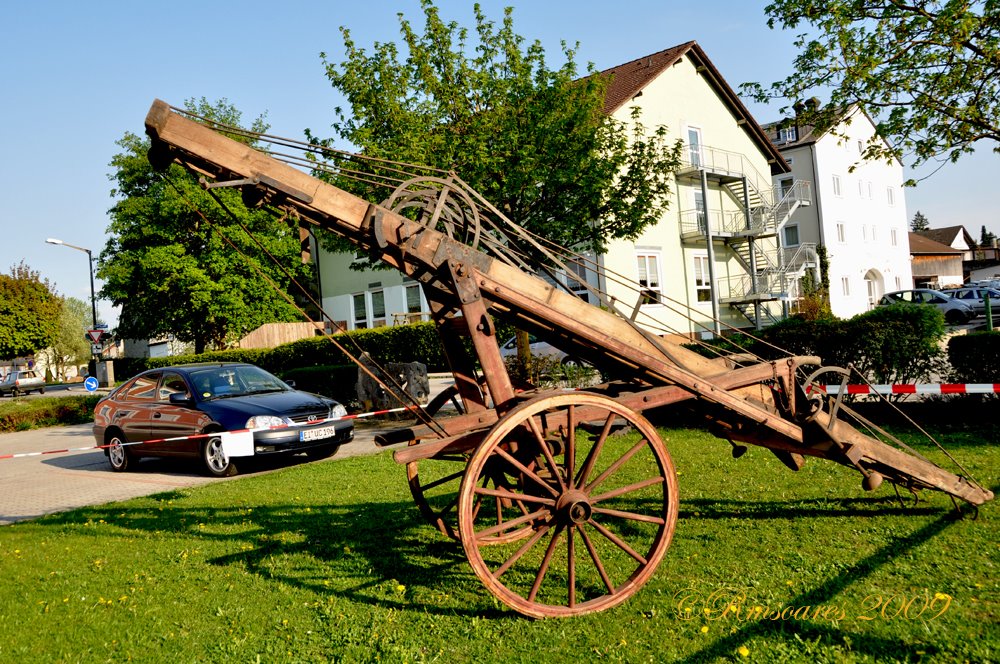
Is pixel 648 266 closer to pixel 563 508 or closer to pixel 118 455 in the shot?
pixel 118 455

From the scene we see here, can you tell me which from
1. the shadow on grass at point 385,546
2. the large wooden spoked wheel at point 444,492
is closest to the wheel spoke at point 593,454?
the large wooden spoked wheel at point 444,492

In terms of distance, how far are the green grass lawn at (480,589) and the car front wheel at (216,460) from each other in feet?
10.4

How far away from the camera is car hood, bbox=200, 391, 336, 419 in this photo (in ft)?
35.7

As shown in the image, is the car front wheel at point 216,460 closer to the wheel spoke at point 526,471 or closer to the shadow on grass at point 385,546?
the shadow on grass at point 385,546

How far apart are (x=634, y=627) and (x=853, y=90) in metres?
10.2

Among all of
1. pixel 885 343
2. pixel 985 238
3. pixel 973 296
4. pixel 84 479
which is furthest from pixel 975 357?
pixel 985 238

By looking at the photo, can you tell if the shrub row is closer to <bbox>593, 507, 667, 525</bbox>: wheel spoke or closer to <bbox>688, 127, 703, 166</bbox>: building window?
<bbox>593, 507, 667, 525</bbox>: wheel spoke

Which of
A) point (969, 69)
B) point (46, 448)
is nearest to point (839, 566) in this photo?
point (969, 69)

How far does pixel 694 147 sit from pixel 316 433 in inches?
955

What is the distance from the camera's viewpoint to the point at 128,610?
5.05 metres

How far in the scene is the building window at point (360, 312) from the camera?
3788 centimetres

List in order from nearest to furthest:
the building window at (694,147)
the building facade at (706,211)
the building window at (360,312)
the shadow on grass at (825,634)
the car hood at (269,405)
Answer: the shadow on grass at (825,634) < the car hood at (269,405) < the building facade at (706,211) < the building window at (694,147) < the building window at (360,312)

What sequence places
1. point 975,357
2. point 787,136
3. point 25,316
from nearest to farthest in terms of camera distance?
point 975,357, point 787,136, point 25,316

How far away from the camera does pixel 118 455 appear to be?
1246cm
